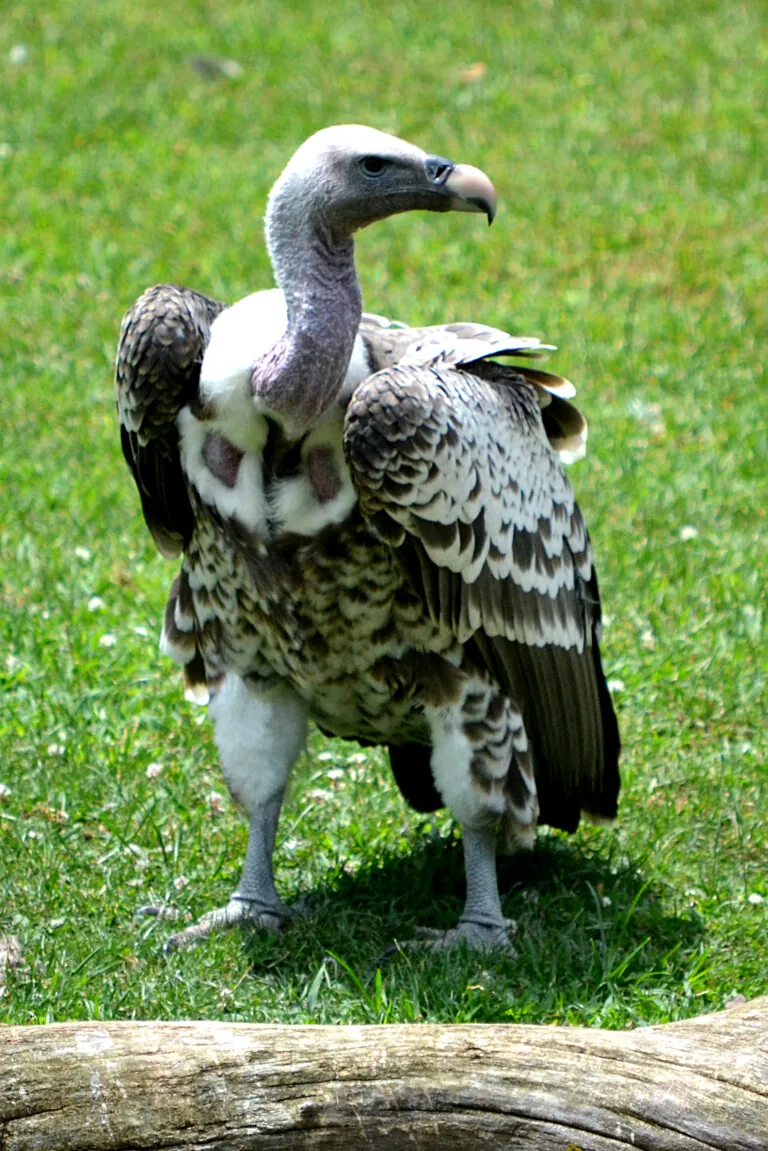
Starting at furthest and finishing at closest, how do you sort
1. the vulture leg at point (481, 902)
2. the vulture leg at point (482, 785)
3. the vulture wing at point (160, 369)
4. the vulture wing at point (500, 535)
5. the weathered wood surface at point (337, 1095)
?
the vulture leg at point (481, 902) → the vulture leg at point (482, 785) → the vulture wing at point (160, 369) → the vulture wing at point (500, 535) → the weathered wood surface at point (337, 1095)

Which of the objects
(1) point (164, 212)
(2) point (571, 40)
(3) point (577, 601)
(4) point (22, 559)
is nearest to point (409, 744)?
(3) point (577, 601)

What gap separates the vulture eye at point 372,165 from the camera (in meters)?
3.89

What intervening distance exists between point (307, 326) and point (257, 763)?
1249 millimetres

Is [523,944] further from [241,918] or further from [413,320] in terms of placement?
[413,320]

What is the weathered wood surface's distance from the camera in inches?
109

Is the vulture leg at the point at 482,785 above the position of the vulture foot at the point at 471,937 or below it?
above

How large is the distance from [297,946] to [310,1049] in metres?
1.48

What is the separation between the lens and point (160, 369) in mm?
4012

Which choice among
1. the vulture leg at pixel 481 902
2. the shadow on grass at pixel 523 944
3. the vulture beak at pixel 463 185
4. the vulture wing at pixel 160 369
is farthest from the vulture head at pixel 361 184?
the shadow on grass at pixel 523 944

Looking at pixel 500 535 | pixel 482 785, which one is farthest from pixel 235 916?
pixel 500 535

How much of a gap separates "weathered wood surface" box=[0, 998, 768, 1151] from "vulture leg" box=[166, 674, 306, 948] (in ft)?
5.00

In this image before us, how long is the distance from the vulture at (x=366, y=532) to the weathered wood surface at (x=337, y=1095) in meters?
1.41

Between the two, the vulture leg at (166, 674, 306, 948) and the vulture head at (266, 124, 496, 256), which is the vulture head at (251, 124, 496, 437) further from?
the vulture leg at (166, 674, 306, 948)

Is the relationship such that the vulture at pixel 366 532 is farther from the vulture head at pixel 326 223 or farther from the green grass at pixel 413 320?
the green grass at pixel 413 320
